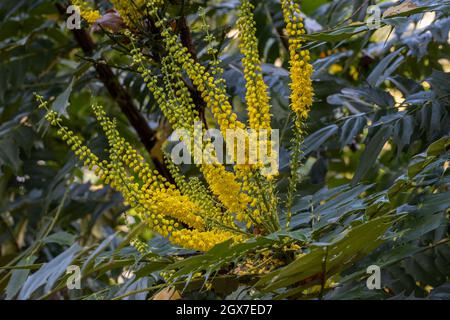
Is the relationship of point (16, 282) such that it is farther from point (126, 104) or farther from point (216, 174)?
point (126, 104)

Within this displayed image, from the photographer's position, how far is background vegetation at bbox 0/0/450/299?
1.10 m

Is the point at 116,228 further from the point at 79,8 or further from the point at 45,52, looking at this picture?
the point at 79,8

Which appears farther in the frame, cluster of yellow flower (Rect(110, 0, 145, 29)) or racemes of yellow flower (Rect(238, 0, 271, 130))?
cluster of yellow flower (Rect(110, 0, 145, 29))

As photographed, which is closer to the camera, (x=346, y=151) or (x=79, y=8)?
(x=79, y=8)

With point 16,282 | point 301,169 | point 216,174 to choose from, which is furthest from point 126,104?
point 216,174

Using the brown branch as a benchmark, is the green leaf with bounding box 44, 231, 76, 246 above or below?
below

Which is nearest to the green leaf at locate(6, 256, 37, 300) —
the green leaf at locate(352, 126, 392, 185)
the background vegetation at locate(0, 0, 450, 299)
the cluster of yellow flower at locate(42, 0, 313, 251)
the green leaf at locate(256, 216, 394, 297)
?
the background vegetation at locate(0, 0, 450, 299)

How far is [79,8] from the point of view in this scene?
1477mm

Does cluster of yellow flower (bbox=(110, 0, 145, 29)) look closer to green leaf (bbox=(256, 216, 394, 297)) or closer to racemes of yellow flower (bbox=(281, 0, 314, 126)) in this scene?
racemes of yellow flower (bbox=(281, 0, 314, 126))

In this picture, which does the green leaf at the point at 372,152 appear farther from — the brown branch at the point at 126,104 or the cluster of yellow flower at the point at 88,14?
the brown branch at the point at 126,104

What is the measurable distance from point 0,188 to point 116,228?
0.44 meters

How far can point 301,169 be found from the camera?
187 centimetres

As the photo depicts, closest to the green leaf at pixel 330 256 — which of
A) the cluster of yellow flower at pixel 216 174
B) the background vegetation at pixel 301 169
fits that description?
the background vegetation at pixel 301 169
